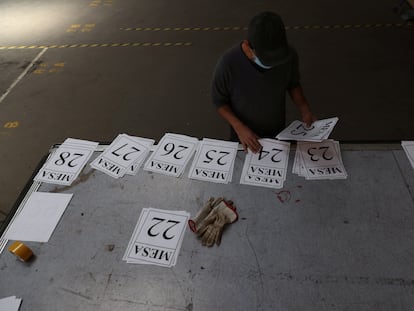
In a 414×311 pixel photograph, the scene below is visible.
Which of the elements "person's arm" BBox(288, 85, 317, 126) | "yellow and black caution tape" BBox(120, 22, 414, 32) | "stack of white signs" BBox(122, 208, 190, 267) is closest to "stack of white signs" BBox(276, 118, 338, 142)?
"person's arm" BBox(288, 85, 317, 126)

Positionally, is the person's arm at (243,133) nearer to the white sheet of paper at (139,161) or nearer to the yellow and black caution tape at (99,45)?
the white sheet of paper at (139,161)

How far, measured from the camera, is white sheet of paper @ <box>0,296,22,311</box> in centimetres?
99

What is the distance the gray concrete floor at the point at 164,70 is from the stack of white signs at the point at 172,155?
3.96 ft

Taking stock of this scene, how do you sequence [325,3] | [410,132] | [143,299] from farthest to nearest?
[325,3], [410,132], [143,299]

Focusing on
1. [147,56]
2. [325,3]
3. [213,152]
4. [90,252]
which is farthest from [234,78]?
[325,3]

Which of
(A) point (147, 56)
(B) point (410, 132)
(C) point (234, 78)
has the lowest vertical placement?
(C) point (234, 78)

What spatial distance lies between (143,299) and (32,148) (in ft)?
7.43

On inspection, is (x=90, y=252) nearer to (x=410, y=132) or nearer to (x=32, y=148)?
(x=32, y=148)

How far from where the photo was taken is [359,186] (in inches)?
48.3

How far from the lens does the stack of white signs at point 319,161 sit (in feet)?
4.19

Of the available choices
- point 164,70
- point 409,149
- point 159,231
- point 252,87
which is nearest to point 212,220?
point 159,231

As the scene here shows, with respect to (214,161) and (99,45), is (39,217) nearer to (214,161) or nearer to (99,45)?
(214,161)

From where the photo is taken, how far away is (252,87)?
1419 mm

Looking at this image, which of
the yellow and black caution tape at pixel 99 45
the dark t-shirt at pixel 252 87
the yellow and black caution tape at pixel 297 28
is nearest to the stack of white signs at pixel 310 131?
the dark t-shirt at pixel 252 87
